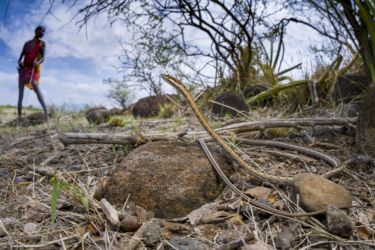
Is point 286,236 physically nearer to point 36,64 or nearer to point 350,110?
point 350,110

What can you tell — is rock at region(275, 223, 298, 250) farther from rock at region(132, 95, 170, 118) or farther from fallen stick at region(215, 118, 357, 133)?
rock at region(132, 95, 170, 118)

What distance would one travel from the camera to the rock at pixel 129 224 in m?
1.40

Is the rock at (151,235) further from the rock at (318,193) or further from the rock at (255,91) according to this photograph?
the rock at (255,91)

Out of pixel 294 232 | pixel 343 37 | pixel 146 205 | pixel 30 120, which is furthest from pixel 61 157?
pixel 30 120

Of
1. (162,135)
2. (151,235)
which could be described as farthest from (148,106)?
(151,235)

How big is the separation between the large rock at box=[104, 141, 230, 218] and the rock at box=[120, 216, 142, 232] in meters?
0.14

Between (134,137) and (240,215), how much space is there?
812mm

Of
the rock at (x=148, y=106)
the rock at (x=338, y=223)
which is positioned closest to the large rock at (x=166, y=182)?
the rock at (x=338, y=223)

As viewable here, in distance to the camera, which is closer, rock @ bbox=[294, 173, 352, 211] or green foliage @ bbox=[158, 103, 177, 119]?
rock @ bbox=[294, 173, 352, 211]

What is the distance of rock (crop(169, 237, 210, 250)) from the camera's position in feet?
4.23

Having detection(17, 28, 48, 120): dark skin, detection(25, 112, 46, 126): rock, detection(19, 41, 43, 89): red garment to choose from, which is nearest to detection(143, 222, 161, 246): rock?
detection(17, 28, 48, 120): dark skin

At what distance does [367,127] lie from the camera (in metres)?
2.11

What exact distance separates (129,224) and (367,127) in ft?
4.78

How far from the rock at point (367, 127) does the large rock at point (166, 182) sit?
877mm
